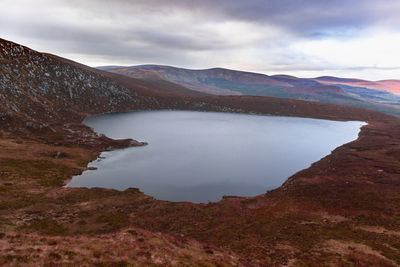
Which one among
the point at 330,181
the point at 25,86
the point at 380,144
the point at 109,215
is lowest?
the point at 109,215

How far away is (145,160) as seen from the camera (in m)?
74.9

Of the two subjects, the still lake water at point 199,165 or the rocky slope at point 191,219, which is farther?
the still lake water at point 199,165

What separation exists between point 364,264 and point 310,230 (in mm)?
10546

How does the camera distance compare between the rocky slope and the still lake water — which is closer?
the rocky slope

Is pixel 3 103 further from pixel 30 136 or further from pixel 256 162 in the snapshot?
pixel 256 162

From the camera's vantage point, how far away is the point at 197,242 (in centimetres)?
3102

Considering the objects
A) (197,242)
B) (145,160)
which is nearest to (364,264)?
(197,242)

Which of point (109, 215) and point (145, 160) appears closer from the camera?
point (109, 215)

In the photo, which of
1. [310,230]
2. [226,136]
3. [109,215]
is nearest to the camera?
[310,230]

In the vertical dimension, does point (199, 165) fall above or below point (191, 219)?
above

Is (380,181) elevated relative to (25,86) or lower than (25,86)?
lower

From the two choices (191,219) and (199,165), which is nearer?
(191,219)

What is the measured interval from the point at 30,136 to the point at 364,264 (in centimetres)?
10247

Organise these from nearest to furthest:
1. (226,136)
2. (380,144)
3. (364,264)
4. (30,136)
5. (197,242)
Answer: (364,264) → (197,242) → (30,136) → (380,144) → (226,136)
